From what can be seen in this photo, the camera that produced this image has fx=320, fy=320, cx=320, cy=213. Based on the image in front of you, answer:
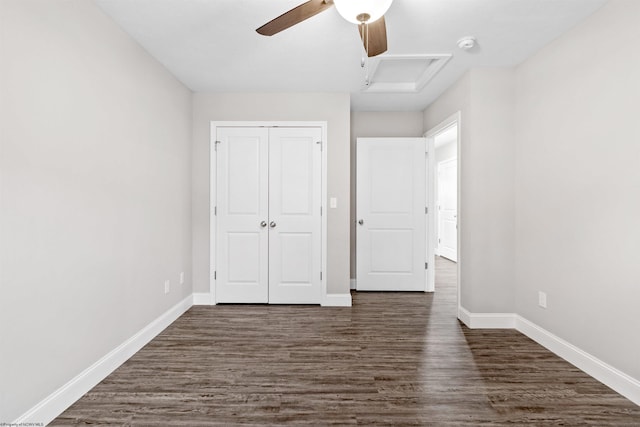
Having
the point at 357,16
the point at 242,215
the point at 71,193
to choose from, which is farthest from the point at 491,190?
the point at 71,193

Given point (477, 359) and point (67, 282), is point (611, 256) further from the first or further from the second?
point (67, 282)

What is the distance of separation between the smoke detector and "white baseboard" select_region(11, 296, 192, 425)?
3435mm

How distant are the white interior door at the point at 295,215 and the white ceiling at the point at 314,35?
670 millimetres

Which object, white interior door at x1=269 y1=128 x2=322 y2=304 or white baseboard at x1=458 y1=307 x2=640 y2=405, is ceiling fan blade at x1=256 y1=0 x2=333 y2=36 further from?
white baseboard at x1=458 y1=307 x2=640 y2=405

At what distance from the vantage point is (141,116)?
8.52 feet

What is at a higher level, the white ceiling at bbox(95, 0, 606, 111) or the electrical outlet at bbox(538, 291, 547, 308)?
the white ceiling at bbox(95, 0, 606, 111)

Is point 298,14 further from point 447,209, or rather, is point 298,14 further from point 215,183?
point 447,209

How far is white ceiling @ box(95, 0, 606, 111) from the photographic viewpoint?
6.88ft

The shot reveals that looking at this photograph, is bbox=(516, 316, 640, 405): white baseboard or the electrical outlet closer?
bbox=(516, 316, 640, 405): white baseboard

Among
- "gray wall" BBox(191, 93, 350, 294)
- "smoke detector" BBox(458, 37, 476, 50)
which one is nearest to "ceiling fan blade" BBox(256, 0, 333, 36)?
"smoke detector" BBox(458, 37, 476, 50)

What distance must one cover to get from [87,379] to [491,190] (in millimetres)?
3438

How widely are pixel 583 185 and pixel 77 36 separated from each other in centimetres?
342

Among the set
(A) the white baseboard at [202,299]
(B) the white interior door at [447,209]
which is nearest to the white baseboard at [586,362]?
(A) the white baseboard at [202,299]

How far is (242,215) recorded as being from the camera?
12.1 feet
